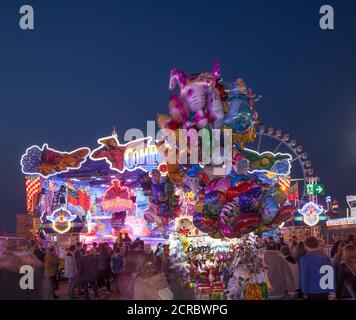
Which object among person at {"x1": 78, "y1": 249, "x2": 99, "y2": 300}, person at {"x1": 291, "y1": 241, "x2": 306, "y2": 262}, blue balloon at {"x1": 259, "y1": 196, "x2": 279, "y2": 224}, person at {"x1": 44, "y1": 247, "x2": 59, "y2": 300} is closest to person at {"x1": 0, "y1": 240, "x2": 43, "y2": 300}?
person at {"x1": 44, "y1": 247, "x2": 59, "y2": 300}

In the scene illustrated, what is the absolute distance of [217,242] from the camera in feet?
37.6

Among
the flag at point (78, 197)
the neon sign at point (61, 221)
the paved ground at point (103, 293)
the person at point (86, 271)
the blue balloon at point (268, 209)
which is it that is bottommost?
the paved ground at point (103, 293)

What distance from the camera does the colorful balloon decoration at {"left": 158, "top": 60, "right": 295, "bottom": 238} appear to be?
365 inches

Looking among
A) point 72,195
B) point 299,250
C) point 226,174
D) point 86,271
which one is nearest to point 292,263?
point 299,250

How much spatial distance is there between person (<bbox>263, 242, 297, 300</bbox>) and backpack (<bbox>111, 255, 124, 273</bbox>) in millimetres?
3830

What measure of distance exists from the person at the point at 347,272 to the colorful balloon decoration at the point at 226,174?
1.48m

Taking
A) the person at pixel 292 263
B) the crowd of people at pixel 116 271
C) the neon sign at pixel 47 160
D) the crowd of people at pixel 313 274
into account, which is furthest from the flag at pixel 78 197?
the crowd of people at pixel 313 274

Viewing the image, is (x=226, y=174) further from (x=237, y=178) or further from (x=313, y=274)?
(x=313, y=274)

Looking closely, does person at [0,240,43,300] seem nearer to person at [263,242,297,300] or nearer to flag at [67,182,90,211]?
person at [263,242,297,300]

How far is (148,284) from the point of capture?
263 inches

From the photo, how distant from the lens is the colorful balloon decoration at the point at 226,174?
30.4 feet

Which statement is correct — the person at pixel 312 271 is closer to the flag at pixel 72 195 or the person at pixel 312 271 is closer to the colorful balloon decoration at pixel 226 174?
the colorful balloon decoration at pixel 226 174

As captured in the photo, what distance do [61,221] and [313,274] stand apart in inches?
448
